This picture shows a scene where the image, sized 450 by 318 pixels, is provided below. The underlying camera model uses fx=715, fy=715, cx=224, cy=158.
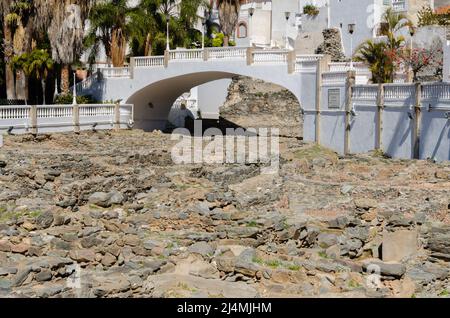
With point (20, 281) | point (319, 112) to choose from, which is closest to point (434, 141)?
point (319, 112)

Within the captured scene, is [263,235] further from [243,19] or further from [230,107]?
[243,19]

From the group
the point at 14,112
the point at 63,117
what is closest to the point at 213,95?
the point at 63,117

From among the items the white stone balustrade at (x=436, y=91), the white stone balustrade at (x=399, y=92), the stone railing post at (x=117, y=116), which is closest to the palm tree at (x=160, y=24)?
the stone railing post at (x=117, y=116)

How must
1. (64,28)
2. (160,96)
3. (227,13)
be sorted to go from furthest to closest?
(160,96) → (227,13) → (64,28)

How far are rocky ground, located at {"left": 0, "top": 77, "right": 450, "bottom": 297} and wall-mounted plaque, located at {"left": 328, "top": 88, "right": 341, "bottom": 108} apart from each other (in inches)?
202

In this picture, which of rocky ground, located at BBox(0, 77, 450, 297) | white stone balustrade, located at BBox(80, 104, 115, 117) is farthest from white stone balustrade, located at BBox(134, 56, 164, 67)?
rocky ground, located at BBox(0, 77, 450, 297)

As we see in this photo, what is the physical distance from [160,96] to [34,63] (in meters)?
10.7

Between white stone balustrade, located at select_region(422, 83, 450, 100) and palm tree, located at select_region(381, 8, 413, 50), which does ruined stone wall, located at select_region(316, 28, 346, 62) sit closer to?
palm tree, located at select_region(381, 8, 413, 50)

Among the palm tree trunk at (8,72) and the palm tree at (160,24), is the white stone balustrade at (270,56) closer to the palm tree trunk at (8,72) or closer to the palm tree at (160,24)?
the palm tree at (160,24)

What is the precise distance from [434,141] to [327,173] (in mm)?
4772

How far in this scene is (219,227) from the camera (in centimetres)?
2011

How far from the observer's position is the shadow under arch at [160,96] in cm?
4578

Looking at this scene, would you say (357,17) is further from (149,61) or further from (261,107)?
(149,61)

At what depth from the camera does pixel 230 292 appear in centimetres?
1447
